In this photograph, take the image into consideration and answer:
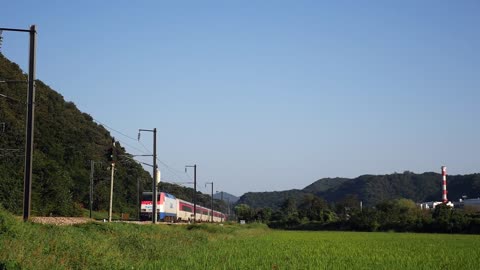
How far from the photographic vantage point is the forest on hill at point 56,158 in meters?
58.4

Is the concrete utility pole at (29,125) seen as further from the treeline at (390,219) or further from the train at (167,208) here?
the treeline at (390,219)

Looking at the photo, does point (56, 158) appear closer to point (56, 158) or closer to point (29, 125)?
point (56, 158)

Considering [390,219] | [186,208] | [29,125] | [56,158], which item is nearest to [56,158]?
[56,158]

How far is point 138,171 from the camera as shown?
10338cm

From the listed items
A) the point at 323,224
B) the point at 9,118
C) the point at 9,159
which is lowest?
the point at 323,224

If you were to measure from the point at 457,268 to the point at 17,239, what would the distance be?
13814mm

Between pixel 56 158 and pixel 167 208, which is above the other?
pixel 56 158

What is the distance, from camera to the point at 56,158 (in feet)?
246

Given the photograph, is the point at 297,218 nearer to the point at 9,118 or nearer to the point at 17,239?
the point at 9,118

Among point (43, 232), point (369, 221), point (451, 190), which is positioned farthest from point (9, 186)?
point (451, 190)

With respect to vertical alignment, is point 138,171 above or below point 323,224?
above

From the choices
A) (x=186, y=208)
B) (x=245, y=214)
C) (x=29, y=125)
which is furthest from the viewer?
(x=245, y=214)

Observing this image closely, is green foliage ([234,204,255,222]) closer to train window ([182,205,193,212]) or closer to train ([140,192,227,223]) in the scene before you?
train window ([182,205,193,212])

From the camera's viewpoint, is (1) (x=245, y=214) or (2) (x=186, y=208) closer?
(2) (x=186, y=208)
